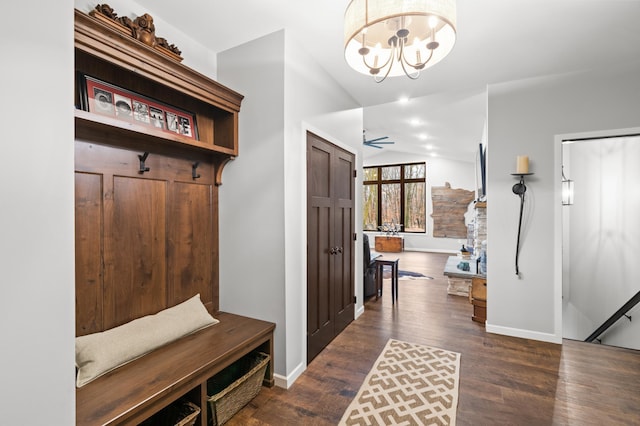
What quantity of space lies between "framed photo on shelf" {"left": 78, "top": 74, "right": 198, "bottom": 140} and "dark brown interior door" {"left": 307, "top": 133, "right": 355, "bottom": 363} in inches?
39.2

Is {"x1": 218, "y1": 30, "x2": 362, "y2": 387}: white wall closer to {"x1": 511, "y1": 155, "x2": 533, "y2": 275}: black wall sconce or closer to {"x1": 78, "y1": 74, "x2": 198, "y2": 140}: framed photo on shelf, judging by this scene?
{"x1": 78, "y1": 74, "x2": 198, "y2": 140}: framed photo on shelf

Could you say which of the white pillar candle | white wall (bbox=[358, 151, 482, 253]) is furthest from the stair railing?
white wall (bbox=[358, 151, 482, 253])

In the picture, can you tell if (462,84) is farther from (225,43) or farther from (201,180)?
(201,180)

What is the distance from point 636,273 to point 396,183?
663 centimetres

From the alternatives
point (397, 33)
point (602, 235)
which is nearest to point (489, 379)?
point (397, 33)

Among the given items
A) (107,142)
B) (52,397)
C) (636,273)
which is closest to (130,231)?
(107,142)

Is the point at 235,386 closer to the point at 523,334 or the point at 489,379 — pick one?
the point at 489,379

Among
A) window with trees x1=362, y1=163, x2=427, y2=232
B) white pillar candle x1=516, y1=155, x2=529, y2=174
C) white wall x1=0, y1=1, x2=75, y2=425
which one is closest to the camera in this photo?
white wall x1=0, y1=1, x2=75, y2=425

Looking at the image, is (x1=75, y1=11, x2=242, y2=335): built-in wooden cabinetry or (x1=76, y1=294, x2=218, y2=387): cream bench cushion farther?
(x1=75, y1=11, x2=242, y2=335): built-in wooden cabinetry

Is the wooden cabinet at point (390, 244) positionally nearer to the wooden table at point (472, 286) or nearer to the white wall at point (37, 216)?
the wooden table at point (472, 286)

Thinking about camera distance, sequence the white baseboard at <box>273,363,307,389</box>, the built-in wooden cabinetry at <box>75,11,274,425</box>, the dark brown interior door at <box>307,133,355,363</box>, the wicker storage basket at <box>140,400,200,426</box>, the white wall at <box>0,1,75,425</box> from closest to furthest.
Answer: the white wall at <box>0,1,75,425</box>
the built-in wooden cabinetry at <box>75,11,274,425</box>
the wicker storage basket at <box>140,400,200,426</box>
the white baseboard at <box>273,363,307,389</box>
the dark brown interior door at <box>307,133,355,363</box>

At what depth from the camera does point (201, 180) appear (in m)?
2.31

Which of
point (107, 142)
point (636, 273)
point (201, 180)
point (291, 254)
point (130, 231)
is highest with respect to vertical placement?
point (107, 142)

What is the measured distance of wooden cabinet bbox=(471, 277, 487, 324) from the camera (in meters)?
3.40
